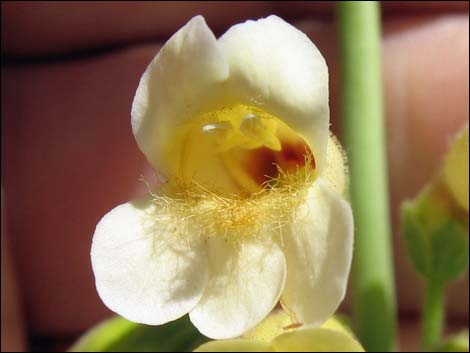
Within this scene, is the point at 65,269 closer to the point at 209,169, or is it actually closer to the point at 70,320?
the point at 70,320

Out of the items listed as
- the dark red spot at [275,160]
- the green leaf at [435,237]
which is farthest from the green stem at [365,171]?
the dark red spot at [275,160]

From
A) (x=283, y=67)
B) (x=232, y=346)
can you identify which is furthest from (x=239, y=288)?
(x=283, y=67)

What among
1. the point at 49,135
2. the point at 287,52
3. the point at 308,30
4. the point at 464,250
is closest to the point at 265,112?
the point at 287,52

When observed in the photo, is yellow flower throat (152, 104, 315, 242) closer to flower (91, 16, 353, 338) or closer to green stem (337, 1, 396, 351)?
flower (91, 16, 353, 338)

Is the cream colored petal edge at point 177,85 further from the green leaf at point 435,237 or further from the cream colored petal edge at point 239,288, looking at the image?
the green leaf at point 435,237

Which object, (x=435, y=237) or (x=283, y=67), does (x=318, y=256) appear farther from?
(x=435, y=237)

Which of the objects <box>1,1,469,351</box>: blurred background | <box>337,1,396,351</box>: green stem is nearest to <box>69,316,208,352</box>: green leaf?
<box>337,1,396,351</box>: green stem
